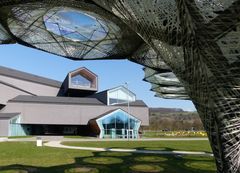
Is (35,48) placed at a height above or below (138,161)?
above

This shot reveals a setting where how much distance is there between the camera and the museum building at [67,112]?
55938 millimetres

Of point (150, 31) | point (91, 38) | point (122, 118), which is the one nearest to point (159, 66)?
point (91, 38)

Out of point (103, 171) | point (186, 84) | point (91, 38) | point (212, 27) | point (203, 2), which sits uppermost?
point (91, 38)

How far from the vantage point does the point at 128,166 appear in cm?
1700

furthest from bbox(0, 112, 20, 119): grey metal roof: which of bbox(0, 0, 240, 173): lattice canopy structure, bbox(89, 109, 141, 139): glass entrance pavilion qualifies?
bbox(0, 0, 240, 173): lattice canopy structure

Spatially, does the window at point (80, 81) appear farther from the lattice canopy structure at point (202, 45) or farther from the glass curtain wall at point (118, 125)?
the lattice canopy structure at point (202, 45)

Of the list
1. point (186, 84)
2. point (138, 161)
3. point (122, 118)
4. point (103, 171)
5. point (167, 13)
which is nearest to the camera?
point (167, 13)

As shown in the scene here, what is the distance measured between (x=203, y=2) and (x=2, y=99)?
54.1 metres

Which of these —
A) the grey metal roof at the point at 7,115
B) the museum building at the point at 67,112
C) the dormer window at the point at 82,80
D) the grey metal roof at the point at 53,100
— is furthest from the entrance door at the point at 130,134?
the dormer window at the point at 82,80

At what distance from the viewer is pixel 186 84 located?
9.87 m

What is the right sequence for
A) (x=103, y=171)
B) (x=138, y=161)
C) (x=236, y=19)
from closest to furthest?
(x=236, y=19) → (x=103, y=171) → (x=138, y=161)

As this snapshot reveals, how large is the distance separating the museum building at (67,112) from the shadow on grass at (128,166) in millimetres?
34150

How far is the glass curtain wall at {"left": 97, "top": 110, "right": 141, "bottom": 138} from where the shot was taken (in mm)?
55094

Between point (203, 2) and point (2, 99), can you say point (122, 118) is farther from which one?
point (203, 2)
